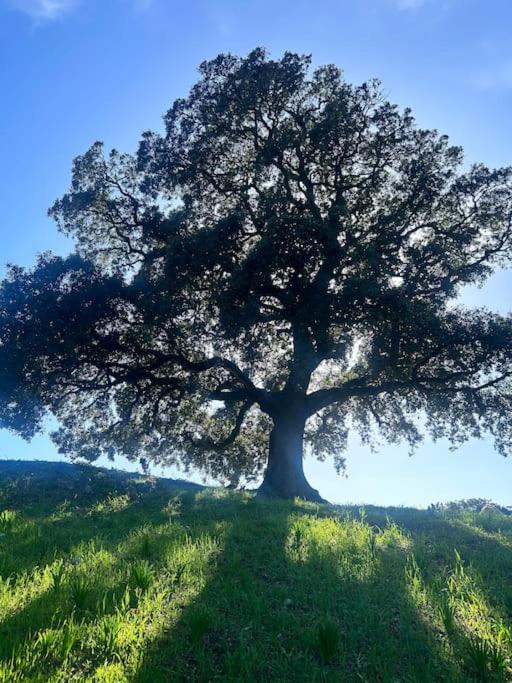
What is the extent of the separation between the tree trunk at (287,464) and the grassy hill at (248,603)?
9615mm

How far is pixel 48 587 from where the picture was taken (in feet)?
20.7

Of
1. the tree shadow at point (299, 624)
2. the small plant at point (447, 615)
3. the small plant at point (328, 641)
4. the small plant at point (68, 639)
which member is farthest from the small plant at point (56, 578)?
the small plant at point (447, 615)

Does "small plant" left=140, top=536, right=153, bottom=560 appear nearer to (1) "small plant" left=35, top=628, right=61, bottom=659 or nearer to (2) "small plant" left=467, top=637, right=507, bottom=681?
(1) "small plant" left=35, top=628, right=61, bottom=659

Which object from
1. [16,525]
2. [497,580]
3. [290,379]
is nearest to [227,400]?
[290,379]

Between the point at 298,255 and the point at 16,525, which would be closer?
the point at 16,525

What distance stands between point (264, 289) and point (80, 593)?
1583 centimetres

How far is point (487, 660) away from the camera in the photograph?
4.96 m

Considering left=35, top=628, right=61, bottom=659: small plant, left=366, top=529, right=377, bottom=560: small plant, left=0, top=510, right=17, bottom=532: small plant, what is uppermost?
left=366, top=529, right=377, bottom=560: small plant

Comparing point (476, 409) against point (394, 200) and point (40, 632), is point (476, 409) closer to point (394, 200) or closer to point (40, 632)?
point (394, 200)

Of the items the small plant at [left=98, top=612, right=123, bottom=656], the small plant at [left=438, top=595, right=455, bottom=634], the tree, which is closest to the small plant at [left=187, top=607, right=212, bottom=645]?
the small plant at [left=98, top=612, right=123, bottom=656]

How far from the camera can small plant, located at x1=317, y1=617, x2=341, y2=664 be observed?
5.17 metres

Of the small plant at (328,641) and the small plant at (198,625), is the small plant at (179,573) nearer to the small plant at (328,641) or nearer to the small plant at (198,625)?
Result: the small plant at (198,625)

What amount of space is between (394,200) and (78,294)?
47.4 feet

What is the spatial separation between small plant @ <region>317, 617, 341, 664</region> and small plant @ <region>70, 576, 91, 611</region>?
8.96ft
